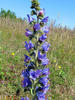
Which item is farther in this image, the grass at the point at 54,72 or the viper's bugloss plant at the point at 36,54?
the grass at the point at 54,72

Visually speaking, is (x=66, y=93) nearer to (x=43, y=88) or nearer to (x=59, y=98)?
(x=59, y=98)

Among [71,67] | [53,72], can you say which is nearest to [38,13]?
[53,72]

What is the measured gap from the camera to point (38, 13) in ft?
6.37

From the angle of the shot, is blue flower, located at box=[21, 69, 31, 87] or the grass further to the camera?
the grass

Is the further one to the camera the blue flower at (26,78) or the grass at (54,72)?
the grass at (54,72)

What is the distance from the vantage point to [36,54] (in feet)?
6.32

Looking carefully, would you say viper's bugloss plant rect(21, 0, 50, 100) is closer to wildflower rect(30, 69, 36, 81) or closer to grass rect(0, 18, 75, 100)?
wildflower rect(30, 69, 36, 81)

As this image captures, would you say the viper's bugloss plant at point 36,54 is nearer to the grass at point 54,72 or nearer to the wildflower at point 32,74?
the wildflower at point 32,74

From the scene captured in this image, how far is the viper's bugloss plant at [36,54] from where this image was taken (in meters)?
1.91

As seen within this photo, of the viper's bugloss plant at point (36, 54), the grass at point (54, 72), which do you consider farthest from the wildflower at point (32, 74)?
the grass at point (54, 72)

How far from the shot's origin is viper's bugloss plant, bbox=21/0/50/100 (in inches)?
75.2

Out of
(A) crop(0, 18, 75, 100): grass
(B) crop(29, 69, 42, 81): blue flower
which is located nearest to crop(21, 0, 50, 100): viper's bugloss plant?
(B) crop(29, 69, 42, 81): blue flower

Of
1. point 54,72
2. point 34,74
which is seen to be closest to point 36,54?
point 34,74

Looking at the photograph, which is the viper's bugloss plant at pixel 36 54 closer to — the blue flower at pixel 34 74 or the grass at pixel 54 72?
the blue flower at pixel 34 74
